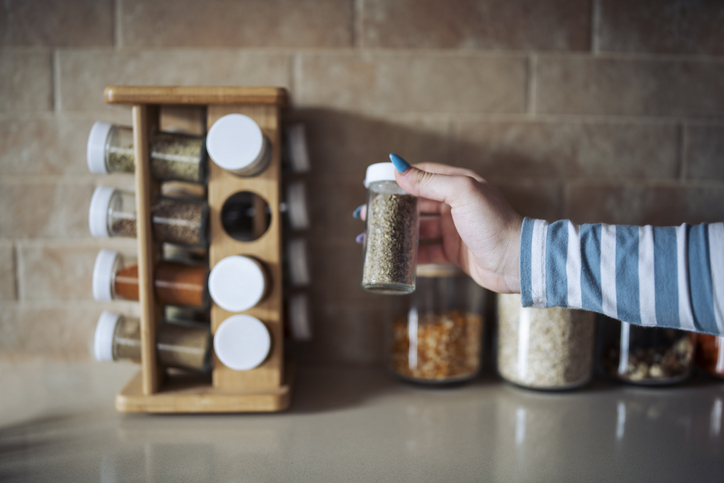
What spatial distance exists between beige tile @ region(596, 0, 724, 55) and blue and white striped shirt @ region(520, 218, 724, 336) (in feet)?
1.95

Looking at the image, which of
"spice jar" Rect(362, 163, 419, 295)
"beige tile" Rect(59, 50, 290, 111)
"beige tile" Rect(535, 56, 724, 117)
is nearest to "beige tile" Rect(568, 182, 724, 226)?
"beige tile" Rect(535, 56, 724, 117)

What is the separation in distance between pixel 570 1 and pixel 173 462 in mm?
1132

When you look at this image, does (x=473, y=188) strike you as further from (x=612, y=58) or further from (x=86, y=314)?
(x=86, y=314)

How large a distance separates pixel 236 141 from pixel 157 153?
0.48 ft

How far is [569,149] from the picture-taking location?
3.25ft

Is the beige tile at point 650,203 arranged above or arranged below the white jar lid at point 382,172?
below

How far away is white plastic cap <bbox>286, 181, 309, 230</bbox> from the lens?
87 cm

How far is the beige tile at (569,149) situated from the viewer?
98 cm

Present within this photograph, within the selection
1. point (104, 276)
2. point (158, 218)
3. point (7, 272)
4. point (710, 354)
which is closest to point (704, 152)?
point (710, 354)

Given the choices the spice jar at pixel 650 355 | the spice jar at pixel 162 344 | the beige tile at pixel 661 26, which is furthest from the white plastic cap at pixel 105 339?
the beige tile at pixel 661 26

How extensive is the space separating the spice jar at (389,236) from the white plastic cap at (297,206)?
200mm

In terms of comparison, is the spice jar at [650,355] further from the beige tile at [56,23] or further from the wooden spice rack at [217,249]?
the beige tile at [56,23]

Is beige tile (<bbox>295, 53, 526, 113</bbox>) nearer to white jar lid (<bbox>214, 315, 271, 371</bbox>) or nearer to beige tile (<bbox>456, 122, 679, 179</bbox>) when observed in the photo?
beige tile (<bbox>456, 122, 679, 179</bbox>)

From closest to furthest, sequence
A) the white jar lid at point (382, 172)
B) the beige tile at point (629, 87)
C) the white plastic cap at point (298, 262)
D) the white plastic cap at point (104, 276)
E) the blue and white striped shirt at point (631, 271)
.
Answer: the blue and white striped shirt at point (631, 271) < the white jar lid at point (382, 172) < the white plastic cap at point (104, 276) < the white plastic cap at point (298, 262) < the beige tile at point (629, 87)
